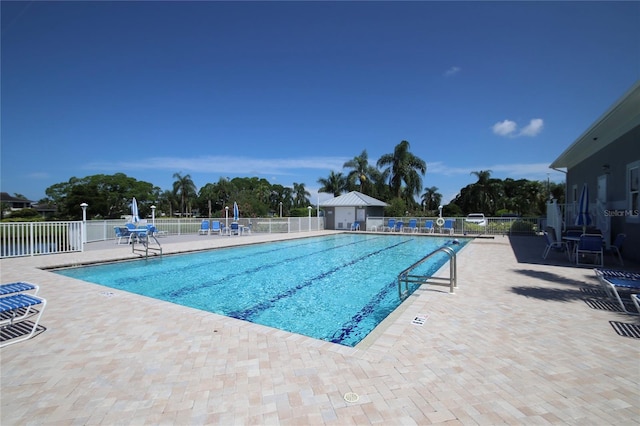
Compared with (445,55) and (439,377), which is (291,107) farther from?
(439,377)

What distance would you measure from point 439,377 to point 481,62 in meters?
14.7

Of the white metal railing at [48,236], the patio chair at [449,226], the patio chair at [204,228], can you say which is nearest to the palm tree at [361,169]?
the patio chair at [449,226]

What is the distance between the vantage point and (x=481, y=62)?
1337 centimetres

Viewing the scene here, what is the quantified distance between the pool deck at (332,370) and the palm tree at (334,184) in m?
32.7

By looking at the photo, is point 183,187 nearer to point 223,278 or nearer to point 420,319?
point 223,278

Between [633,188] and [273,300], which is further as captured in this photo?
[633,188]

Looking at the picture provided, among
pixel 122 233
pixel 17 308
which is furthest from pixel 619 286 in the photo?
pixel 122 233

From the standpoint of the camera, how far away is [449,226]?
794 inches

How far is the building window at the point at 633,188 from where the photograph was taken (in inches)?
329

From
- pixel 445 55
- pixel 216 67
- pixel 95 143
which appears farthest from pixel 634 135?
pixel 95 143

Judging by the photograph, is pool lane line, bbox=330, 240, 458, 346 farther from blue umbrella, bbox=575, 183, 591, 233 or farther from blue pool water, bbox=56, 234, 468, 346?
blue umbrella, bbox=575, 183, 591, 233

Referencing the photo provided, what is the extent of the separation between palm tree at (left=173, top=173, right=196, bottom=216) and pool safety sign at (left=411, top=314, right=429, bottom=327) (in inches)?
2332

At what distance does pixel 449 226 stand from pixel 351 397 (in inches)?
775

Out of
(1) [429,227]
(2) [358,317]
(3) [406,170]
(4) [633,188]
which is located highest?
(3) [406,170]
